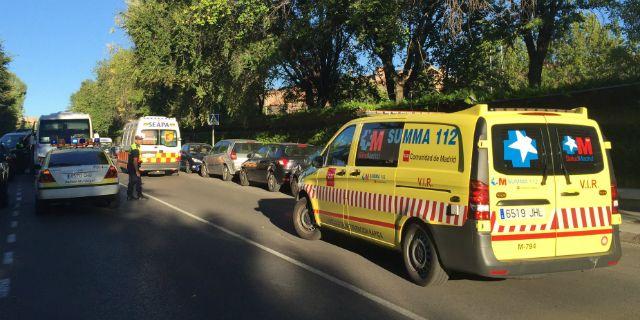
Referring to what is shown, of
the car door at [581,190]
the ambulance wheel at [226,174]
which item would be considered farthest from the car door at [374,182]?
the ambulance wheel at [226,174]

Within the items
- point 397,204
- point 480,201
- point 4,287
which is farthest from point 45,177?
point 480,201

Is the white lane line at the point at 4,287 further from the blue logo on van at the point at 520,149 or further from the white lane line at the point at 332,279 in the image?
the blue logo on van at the point at 520,149

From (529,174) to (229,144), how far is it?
16226mm

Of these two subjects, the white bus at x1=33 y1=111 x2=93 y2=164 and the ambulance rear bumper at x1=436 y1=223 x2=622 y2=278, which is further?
the white bus at x1=33 y1=111 x2=93 y2=164

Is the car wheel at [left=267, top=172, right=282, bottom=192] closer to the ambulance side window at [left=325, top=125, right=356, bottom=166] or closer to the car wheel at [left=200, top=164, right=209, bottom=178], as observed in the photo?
the car wheel at [left=200, top=164, right=209, bottom=178]

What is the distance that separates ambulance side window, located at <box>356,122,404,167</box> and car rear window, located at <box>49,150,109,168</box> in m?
7.45

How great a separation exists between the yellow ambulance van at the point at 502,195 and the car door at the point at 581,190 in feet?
0.03

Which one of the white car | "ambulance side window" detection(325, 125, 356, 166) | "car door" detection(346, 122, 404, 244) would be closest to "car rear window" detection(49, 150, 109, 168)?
the white car

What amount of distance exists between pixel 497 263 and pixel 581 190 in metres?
1.21

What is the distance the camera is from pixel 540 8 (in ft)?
64.9

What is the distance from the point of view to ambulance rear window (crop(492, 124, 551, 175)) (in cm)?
520

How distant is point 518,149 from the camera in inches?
207

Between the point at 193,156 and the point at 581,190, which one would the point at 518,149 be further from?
the point at 193,156

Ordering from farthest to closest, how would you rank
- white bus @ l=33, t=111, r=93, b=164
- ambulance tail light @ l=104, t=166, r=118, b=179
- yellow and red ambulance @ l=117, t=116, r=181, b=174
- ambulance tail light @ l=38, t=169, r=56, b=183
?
white bus @ l=33, t=111, r=93, b=164 → yellow and red ambulance @ l=117, t=116, r=181, b=174 → ambulance tail light @ l=104, t=166, r=118, b=179 → ambulance tail light @ l=38, t=169, r=56, b=183
